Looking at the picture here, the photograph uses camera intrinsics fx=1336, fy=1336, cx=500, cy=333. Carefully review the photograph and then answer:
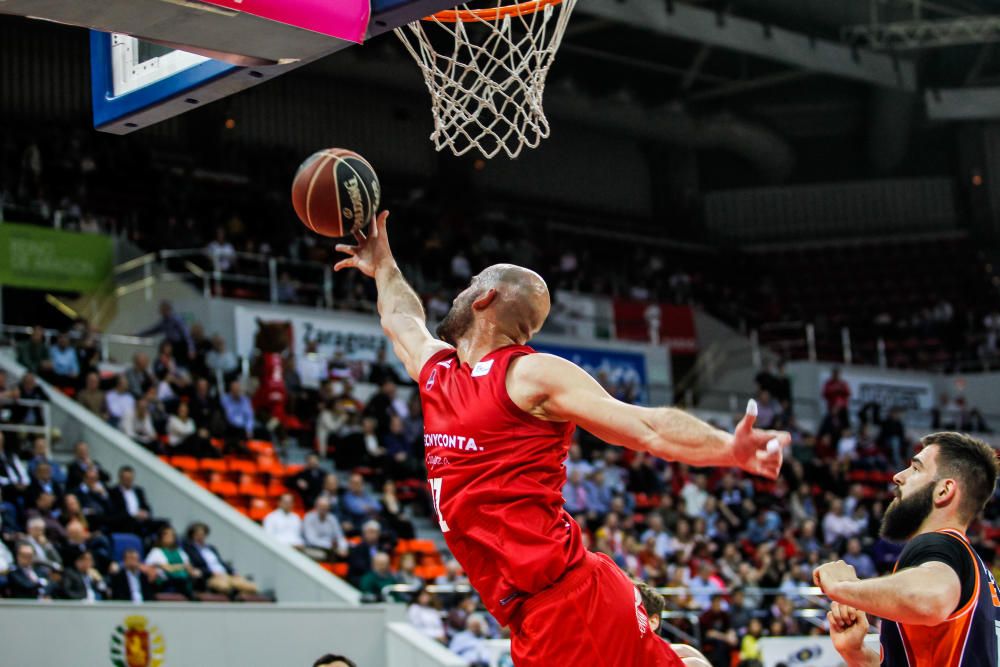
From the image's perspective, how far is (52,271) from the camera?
17.2 metres

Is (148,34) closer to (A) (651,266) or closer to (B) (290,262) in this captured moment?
(B) (290,262)

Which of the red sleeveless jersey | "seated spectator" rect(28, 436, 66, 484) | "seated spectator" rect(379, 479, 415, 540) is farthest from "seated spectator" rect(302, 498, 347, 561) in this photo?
the red sleeveless jersey

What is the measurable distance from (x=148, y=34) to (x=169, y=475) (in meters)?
8.61

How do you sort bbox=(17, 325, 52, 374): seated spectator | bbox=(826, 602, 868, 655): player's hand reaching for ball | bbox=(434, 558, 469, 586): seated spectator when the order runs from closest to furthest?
1. bbox=(826, 602, 868, 655): player's hand reaching for ball
2. bbox=(434, 558, 469, 586): seated spectator
3. bbox=(17, 325, 52, 374): seated spectator

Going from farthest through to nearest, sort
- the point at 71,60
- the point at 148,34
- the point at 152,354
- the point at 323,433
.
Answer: the point at 71,60
the point at 152,354
the point at 323,433
the point at 148,34

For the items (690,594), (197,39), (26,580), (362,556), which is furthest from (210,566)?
(197,39)

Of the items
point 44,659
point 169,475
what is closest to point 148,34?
point 44,659

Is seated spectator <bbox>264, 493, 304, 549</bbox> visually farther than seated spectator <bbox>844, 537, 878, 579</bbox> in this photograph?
No

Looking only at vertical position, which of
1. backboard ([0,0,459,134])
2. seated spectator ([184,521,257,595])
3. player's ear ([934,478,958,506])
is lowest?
seated spectator ([184,521,257,595])

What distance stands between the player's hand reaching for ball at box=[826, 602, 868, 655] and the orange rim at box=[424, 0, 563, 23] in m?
3.17

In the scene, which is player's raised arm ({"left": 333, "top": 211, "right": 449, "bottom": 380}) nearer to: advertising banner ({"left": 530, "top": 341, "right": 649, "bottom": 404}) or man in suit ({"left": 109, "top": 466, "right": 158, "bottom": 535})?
man in suit ({"left": 109, "top": 466, "right": 158, "bottom": 535})

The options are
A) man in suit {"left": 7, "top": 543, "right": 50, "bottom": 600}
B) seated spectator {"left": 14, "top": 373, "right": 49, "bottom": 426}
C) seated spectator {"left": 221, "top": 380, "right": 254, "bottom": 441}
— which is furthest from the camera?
seated spectator {"left": 221, "top": 380, "right": 254, "bottom": 441}

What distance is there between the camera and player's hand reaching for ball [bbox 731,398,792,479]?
307 centimetres

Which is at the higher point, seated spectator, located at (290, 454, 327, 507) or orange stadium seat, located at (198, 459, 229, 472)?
orange stadium seat, located at (198, 459, 229, 472)
